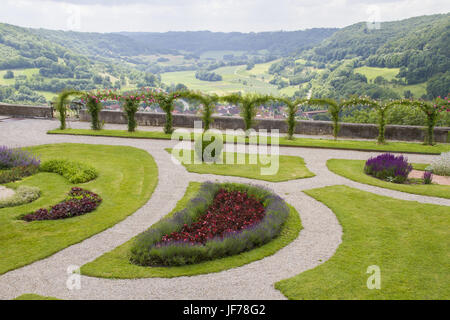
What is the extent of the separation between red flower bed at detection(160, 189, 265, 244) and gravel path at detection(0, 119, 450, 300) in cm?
116

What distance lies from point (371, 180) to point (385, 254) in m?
5.94

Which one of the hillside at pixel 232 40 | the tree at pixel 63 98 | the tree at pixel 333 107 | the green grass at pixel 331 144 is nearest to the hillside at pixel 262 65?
the hillside at pixel 232 40

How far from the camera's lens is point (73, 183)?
12086mm

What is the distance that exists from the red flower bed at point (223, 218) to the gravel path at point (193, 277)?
116 cm

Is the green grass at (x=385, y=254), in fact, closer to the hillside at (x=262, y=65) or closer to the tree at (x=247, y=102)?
the tree at (x=247, y=102)

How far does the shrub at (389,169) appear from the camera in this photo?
524 inches

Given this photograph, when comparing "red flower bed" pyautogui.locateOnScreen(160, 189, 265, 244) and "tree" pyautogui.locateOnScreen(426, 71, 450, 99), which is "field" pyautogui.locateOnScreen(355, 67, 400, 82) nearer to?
"tree" pyautogui.locateOnScreen(426, 71, 450, 99)

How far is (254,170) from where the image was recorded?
14008mm

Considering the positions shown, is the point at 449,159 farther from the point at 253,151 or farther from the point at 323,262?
the point at 323,262

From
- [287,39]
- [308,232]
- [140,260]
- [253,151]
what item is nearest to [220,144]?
[253,151]

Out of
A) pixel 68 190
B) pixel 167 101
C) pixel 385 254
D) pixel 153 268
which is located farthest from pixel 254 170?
pixel 167 101

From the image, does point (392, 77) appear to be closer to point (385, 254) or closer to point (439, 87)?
point (439, 87)

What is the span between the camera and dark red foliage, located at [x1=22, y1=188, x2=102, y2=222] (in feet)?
30.7
